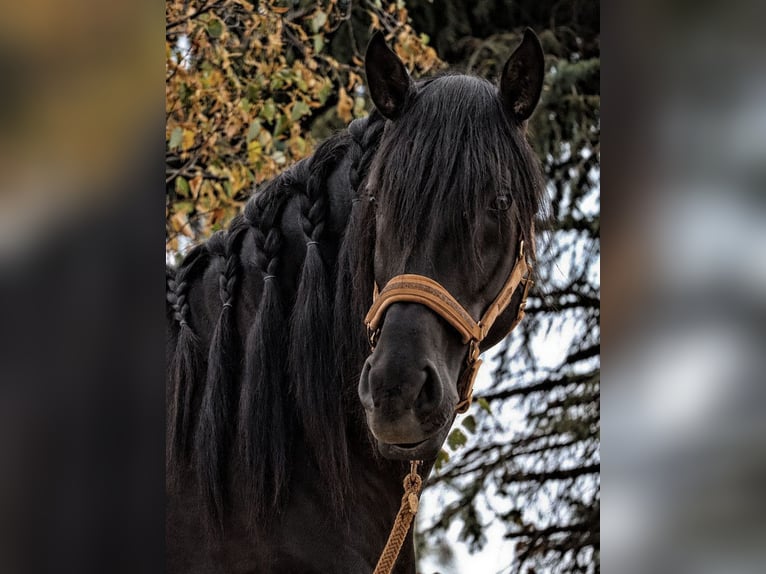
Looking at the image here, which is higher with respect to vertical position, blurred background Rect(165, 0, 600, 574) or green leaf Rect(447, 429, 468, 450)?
blurred background Rect(165, 0, 600, 574)

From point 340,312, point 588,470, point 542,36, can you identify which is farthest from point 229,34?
point 588,470

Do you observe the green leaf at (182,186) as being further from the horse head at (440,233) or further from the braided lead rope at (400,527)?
the braided lead rope at (400,527)

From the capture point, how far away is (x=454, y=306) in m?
1.62

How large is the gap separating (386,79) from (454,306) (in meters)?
0.49

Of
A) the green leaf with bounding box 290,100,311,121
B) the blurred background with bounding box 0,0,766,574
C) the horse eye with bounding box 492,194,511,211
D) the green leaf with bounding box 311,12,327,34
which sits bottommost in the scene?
the blurred background with bounding box 0,0,766,574

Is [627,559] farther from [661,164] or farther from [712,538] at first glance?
[661,164]

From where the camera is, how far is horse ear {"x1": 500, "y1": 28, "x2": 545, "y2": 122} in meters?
1.74

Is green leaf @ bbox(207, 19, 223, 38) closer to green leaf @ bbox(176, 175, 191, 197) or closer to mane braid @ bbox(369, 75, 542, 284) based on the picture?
green leaf @ bbox(176, 175, 191, 197)

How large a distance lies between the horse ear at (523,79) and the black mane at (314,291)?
35mm

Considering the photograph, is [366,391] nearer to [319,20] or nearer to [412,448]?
[412,448]

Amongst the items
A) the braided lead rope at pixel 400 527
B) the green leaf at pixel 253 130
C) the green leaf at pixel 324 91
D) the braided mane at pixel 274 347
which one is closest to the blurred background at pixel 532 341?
the green leaf at pixel 324 91

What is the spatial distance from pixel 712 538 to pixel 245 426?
1070mm

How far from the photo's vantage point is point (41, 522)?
72 cm

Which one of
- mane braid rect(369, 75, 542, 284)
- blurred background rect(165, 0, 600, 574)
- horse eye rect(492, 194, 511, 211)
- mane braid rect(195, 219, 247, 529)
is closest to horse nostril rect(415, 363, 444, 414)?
mane braid rect(369, 75, 542, 284)
